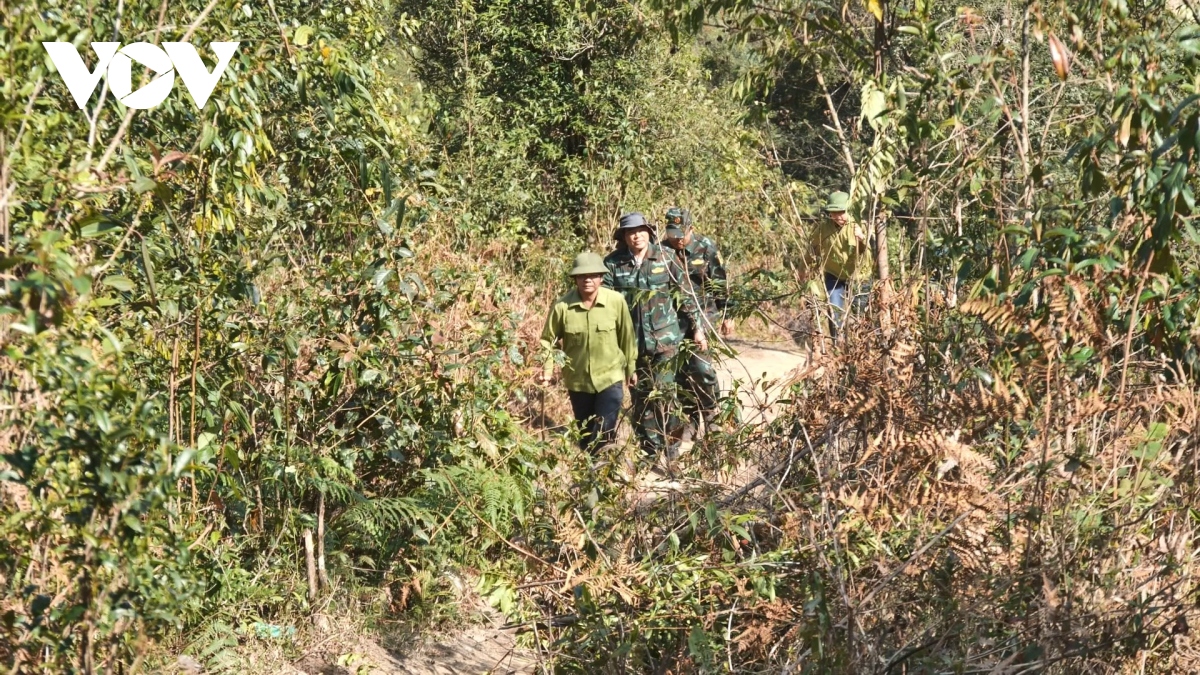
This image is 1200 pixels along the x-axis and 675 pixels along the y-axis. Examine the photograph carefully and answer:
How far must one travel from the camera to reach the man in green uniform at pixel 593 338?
349 inches

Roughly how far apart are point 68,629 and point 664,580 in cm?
200

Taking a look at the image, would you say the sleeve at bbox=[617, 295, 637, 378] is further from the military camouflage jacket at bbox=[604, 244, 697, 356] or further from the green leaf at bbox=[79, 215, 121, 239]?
the green leaf at bbox=[79, 215, 121, 239]

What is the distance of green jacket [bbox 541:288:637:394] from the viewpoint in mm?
8875

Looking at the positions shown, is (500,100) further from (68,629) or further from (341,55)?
(68,629)

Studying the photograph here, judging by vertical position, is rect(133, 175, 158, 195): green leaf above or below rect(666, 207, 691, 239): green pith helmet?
above

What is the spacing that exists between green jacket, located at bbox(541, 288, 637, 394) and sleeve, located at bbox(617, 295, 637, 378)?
20 mm

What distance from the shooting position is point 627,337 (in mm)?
9109

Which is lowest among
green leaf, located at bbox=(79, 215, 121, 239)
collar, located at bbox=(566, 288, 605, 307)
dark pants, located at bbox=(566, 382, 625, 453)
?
dark pants, located at bbox=(566, 382, 625, 453)

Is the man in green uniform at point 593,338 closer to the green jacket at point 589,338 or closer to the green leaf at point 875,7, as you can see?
the green jacket at point 589,338

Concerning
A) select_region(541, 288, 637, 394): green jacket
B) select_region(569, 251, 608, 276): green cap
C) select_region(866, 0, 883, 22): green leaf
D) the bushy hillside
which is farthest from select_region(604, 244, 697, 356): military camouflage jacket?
select_region(866, 0, 883, 22): green leaf

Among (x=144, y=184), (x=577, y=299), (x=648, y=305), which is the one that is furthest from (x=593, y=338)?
(x=144, y=184)

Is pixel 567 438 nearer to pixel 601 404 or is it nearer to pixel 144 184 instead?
pixel 601 404

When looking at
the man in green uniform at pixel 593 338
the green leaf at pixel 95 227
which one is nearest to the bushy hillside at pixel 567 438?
the green leaf at pixel 95 227

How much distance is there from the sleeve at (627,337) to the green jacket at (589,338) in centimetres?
2
